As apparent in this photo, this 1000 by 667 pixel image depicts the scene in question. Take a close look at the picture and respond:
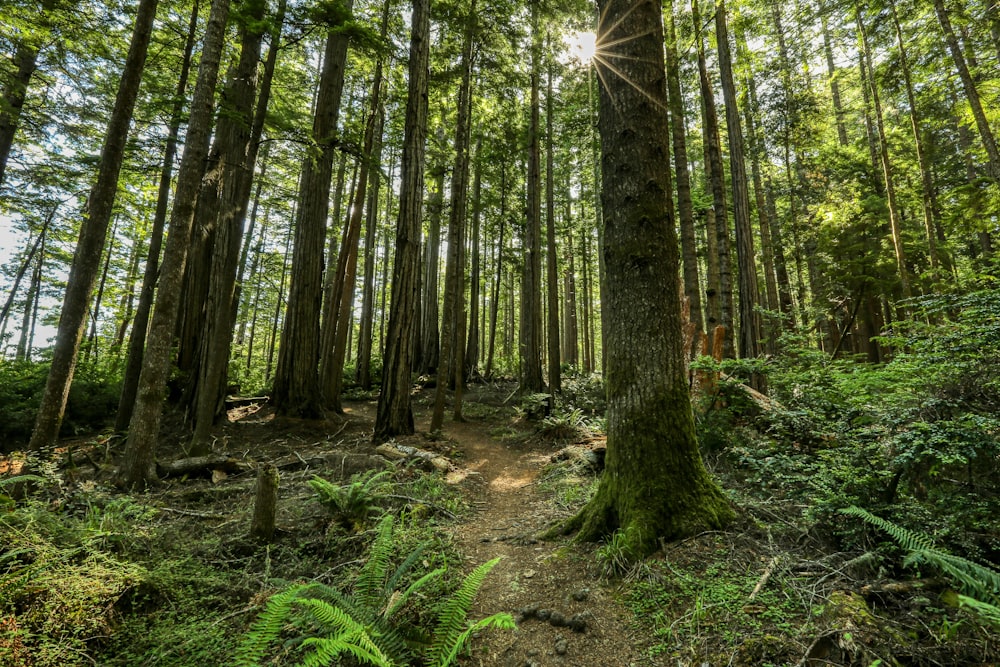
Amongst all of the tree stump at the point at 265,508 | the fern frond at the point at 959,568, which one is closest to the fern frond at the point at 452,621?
the fern frond at the point at 959,568

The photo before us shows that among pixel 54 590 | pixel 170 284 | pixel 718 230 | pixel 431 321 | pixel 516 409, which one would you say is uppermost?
pixel 718 230

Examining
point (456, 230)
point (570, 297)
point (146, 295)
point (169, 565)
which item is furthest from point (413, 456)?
point (570, 297)

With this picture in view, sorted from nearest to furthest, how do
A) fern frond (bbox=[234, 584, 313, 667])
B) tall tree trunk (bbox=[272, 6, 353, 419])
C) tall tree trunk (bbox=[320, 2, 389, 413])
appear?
fern frond (bbox=[234, 584, 313, 667]), tall tree trunk (bbox=[272, 6, 353, 419]), tall tree trunk (bbox=[320, 2, 389, 413])

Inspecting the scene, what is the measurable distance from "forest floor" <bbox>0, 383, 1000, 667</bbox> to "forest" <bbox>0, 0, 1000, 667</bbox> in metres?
0.02

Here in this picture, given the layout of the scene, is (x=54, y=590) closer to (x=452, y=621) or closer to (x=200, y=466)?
(x=452, y=621)

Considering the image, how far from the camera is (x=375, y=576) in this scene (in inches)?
106

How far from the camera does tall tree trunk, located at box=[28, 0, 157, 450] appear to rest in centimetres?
579

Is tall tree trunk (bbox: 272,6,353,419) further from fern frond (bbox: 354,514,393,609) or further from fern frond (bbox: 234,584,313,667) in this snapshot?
fern frond (bbox: 234,584,313,667)

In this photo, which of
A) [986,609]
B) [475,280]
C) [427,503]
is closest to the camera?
[986,609]

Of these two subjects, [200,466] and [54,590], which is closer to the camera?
[54,590]

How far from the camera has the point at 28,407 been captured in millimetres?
8359

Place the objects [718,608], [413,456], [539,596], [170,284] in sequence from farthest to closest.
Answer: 1. [413,456]
2. [170,284]
3. [539,596]
4. [718,608]

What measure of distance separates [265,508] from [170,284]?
332 centimetres

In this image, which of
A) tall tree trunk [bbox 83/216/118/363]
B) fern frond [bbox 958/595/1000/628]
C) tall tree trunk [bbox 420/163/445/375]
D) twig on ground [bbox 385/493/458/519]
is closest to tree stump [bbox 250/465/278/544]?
twig on ground [bbox 385/493/458/519]
